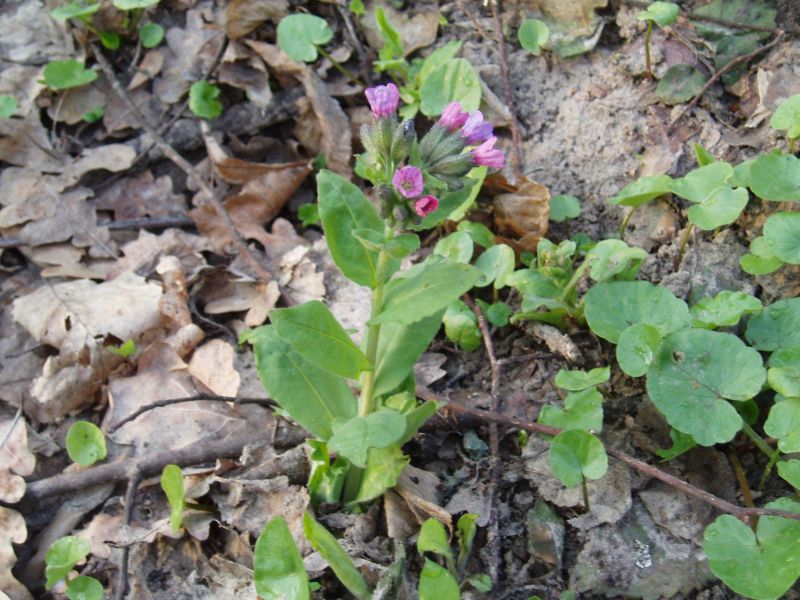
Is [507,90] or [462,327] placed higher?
[507,90]

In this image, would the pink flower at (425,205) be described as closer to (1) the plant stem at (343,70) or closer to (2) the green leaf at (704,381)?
(2) the green leaf at (704,381)

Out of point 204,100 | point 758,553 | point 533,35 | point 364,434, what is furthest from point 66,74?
point 758,553

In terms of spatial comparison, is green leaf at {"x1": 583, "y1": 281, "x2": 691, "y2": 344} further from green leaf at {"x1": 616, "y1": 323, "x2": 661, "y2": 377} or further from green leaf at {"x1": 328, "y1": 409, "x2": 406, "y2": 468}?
green leaf at {"x1": 328, "y1": 409, "x2": 406, "y2": 468}

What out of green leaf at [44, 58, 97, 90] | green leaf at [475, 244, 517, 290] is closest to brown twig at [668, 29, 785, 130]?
green leaf at [475, 244, 517, 290]

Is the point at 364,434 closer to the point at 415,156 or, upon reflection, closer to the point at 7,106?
the point at 415,156

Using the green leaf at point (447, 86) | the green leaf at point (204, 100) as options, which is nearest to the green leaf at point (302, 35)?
the green leaf at point (204, 100)

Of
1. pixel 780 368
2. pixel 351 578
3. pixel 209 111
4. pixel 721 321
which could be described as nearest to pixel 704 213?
pixel 721 321
